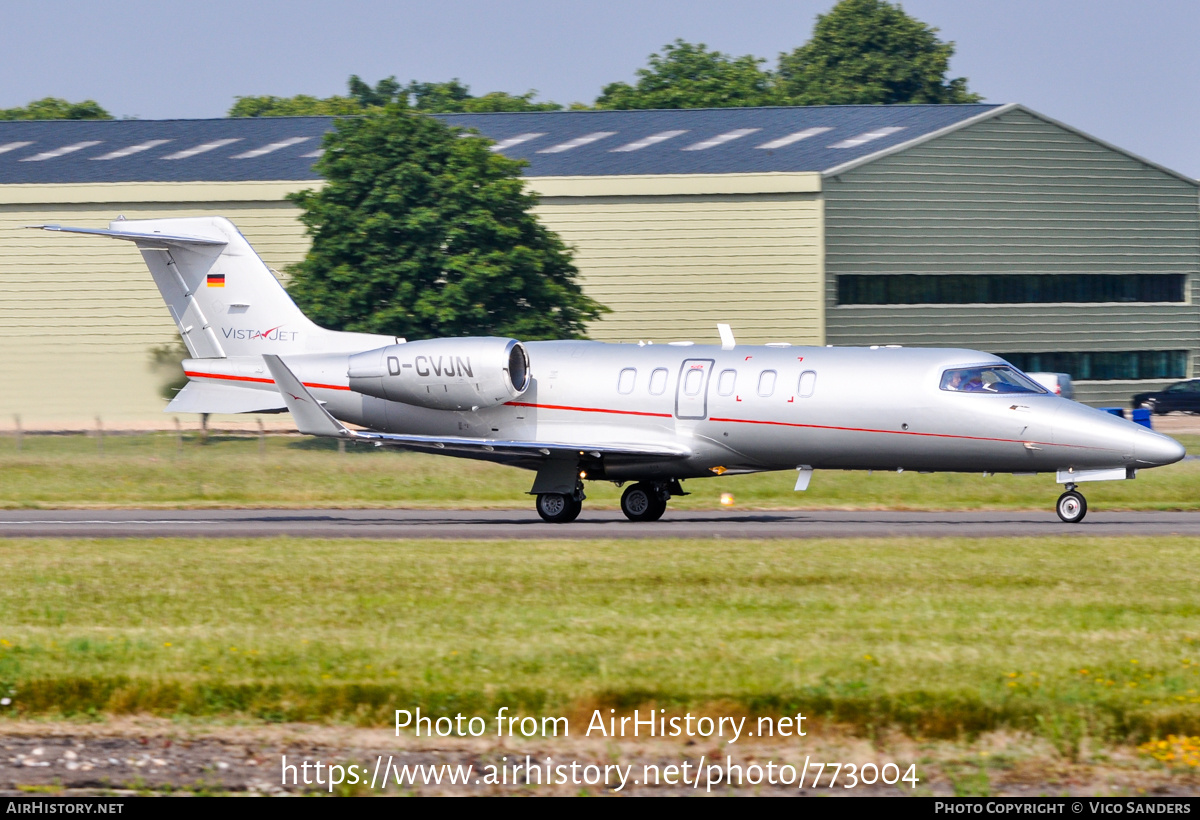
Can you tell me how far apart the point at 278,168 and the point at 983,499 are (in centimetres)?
3207

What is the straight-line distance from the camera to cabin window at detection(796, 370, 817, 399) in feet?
74.2

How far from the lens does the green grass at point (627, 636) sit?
9945 mm

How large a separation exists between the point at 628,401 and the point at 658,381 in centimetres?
60

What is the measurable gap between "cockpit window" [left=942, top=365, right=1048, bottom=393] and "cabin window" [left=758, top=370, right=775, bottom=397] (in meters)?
2.68

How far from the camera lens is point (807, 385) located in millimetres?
22656

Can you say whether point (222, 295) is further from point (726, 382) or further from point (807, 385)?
point (807, 385)

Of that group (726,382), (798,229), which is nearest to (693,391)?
(726,382)

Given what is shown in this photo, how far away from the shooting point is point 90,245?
48.8 meters

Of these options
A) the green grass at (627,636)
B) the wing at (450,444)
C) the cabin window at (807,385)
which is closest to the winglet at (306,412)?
the wing at (450,444)

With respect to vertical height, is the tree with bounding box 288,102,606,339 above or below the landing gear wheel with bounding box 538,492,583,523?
above

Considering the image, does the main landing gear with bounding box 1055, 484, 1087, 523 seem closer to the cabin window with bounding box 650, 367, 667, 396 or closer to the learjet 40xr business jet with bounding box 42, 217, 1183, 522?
the learjet 40xr business jet with bounding box 42, 217, 1183, 522

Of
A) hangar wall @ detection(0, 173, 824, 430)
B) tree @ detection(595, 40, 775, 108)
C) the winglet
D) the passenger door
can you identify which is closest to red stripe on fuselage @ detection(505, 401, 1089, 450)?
the passenger door

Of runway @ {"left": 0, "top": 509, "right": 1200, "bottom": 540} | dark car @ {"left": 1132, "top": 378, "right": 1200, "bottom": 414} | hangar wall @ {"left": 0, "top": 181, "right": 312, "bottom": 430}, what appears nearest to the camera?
runway @ {"left": 0, "top": 509, "right": 1200, "bottom": 540}
